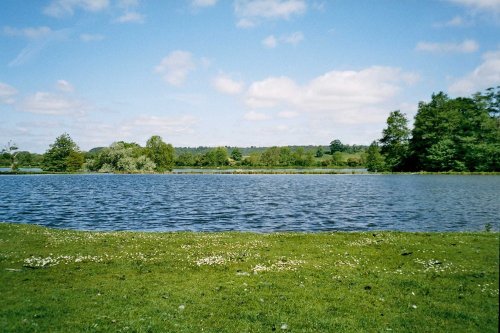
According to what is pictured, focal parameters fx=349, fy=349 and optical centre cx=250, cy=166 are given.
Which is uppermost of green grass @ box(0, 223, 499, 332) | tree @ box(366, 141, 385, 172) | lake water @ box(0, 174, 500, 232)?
tree @ box(366, 141, 385, 172)

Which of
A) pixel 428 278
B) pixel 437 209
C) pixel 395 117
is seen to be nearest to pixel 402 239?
pixel 428 278

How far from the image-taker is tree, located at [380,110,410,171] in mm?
180125

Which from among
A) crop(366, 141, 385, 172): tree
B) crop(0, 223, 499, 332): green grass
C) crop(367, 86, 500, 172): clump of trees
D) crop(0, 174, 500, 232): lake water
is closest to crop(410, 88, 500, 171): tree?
crop(367, 86, 500, 172): clump of trees

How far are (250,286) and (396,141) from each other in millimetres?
184764

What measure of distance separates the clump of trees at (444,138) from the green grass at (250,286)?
429ft

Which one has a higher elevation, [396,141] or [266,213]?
[396,141]

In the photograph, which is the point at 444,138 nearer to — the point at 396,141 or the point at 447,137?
the point at 447,137

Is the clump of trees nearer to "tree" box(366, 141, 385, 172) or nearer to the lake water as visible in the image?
"tree" box(366, 141, 385, 172)

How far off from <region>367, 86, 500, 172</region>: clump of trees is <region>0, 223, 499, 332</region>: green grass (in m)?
131

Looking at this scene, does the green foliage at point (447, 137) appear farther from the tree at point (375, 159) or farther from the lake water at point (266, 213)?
the lake water at point (266, 213)

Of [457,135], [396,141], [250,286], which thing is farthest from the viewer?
[396,141]

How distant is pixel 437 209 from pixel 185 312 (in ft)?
172

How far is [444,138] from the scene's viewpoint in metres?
155

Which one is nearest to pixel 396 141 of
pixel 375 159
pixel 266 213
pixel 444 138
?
pixel 375 159
